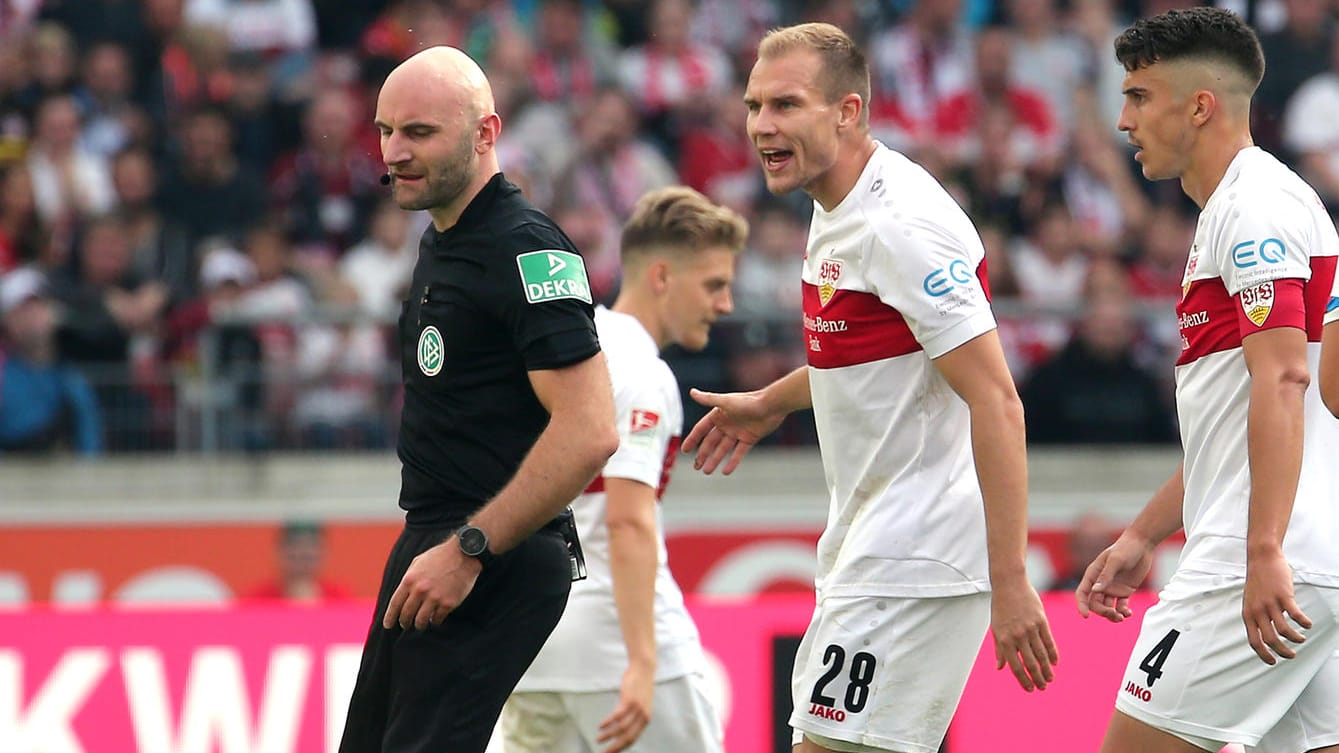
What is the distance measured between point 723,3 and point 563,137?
2.11m

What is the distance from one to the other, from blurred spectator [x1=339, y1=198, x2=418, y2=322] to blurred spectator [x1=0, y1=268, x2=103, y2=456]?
1.83 m

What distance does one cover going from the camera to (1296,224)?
4.61 meters

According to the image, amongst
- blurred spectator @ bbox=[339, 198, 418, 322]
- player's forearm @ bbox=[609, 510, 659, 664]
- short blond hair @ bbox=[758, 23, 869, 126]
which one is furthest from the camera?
blurred spectator @ bbox=[339, 198, 418, 322]

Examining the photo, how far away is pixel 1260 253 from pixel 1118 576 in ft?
3.61

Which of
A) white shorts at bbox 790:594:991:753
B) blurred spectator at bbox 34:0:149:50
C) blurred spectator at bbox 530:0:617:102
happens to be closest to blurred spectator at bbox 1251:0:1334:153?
blurred spectator at bbox 530:0:617:102

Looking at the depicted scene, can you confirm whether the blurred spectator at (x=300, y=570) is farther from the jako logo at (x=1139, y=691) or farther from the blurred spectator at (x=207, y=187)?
the jako logo at (x=1139, y=691)

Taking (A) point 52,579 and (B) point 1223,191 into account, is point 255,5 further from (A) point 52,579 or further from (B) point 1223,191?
(B) point 1223,191

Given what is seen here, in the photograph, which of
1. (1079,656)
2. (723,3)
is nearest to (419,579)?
(1079,656)

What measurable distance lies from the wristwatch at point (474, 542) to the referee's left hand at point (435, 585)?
0.6 inches

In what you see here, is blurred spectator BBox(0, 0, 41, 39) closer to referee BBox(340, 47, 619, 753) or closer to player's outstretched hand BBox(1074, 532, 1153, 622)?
referee BBox(340, 47, 619, 753)

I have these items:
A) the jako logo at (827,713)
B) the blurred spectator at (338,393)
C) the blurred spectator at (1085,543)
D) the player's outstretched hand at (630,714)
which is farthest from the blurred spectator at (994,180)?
the jako logo at (827,713)

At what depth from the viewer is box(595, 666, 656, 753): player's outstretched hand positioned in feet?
18.0

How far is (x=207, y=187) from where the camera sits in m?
11.9

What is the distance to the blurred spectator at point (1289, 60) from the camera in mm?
13008
